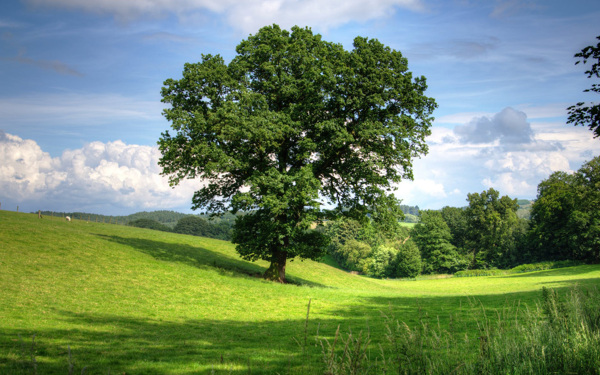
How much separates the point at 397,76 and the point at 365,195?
9013 millimetres

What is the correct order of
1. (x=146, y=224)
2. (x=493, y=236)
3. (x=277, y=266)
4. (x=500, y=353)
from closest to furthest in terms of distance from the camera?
(x=500, y=353)
(x=277, y=266)
(x=493, y=236)
(x=146, y=224)

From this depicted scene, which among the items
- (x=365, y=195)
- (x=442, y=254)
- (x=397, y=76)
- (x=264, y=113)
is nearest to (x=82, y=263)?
(x=264, y=113)

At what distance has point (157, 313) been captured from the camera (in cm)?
1775

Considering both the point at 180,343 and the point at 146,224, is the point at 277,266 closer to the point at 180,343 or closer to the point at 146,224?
the point at 180,343

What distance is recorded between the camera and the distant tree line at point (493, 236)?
6700cm

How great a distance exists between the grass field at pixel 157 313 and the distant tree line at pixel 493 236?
162 ft

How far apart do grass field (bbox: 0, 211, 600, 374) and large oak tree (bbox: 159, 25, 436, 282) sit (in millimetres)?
5810

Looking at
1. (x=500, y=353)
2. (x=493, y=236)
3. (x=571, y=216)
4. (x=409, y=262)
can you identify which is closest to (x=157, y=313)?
(x=500, y=353)

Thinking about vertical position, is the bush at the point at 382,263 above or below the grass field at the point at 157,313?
below

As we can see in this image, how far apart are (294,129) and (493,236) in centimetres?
8681

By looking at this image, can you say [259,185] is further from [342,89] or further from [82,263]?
[82,263]

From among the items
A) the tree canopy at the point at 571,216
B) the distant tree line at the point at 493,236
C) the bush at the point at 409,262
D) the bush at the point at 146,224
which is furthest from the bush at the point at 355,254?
the bush at the point at 146,224

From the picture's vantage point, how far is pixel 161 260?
3142 cm

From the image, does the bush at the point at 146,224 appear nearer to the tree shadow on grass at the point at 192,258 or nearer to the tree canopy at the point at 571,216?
the tree shadow on grass at the point at 192,258
